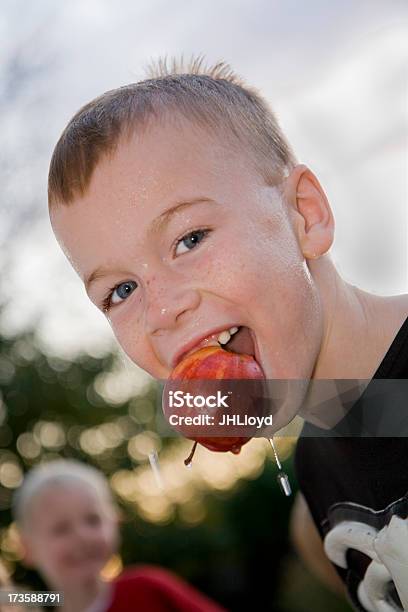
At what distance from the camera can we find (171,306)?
71 centimetres

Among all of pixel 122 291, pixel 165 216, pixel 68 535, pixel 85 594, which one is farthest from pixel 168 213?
pixel 68 535

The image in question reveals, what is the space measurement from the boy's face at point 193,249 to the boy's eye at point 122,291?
0.05 ft

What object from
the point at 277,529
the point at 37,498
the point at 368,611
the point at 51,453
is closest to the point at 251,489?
the point at 277,529

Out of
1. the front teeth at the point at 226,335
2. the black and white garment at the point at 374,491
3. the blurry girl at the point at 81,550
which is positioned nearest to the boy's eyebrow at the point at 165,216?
the front teeth at the point at 226,335

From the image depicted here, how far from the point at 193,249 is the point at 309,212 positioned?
0.50 feet

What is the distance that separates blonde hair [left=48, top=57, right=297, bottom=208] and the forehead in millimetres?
13

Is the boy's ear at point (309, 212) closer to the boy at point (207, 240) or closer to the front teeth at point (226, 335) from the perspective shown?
the boy at point (207, 240)

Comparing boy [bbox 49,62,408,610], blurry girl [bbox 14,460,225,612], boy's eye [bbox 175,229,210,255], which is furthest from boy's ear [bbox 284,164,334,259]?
blurry girl [bbox 14,460,225,612]

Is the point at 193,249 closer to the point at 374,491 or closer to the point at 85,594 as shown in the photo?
the point at 374,491

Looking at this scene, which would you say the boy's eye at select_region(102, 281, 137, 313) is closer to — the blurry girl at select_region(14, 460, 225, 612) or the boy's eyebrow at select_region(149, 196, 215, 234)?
the boy's eyebrow at select_region(149, 196, 215, 234)

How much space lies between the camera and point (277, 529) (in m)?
5.88

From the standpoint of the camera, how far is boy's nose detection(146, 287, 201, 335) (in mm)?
708

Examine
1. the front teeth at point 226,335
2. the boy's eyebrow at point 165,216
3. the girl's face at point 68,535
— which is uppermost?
the boy's eyebrow at point 165,216

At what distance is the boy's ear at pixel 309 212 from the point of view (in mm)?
794
